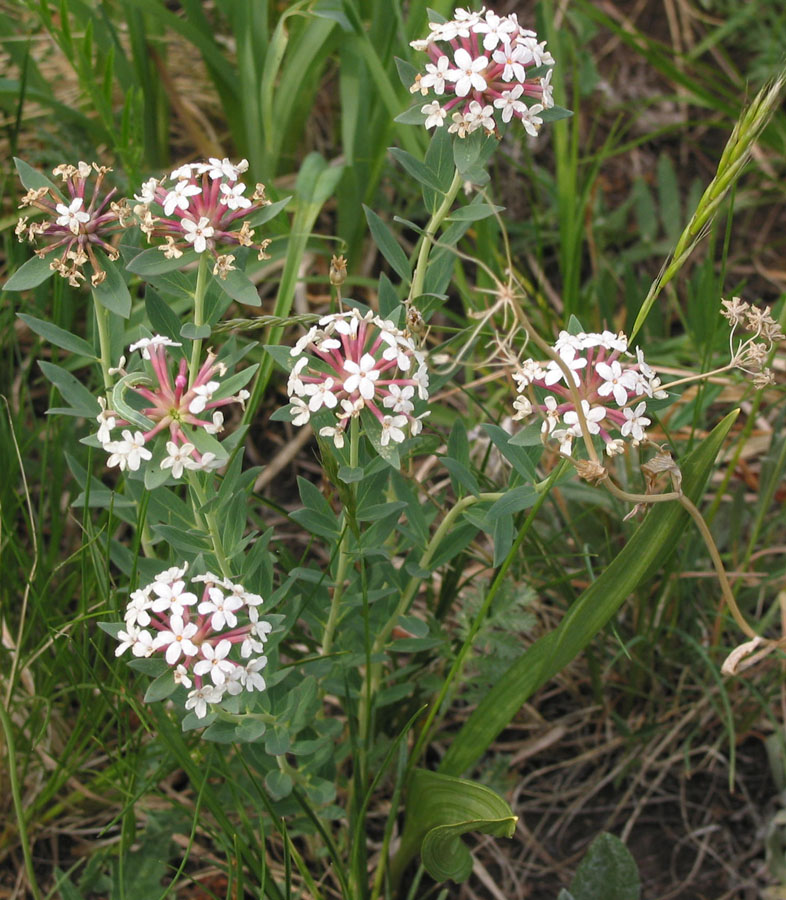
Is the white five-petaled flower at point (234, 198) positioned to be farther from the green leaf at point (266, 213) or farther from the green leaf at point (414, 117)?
the green leaf at point (414, 117)

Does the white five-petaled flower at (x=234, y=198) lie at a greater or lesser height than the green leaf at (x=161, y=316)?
greater

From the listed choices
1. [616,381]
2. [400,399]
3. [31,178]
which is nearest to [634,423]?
[616,381]

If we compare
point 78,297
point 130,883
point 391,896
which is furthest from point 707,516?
point 78,297

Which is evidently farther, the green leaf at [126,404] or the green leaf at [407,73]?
the green leaf at [407,73]

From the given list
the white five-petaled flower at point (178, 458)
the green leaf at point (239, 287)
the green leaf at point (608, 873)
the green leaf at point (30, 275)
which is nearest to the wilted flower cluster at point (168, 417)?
the white five-petaled flower at point (178, 458)

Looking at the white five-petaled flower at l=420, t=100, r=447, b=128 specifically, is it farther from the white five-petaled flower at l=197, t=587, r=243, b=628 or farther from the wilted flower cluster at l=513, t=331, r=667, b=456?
the white five-petaled flower at l=197, t=587, r=243, b=628

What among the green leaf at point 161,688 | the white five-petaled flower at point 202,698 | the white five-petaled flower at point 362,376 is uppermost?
the white five-petaled flower at point 362,376

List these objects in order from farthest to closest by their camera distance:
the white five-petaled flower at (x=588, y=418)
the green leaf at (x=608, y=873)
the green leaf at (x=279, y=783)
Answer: the green leaf at (x=608, y=873) < the green leaf at (x=279, y=783) < the white five-petaled flower at (x=588, y=418)

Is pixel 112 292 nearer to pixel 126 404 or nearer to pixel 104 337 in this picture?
pixel 104 337
